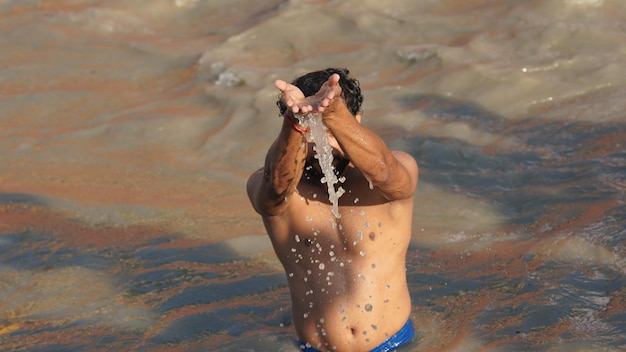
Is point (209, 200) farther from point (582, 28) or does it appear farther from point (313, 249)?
point (582, 28)

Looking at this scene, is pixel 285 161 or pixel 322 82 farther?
pixel 322 82

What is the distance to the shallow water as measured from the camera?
4344 millimetres

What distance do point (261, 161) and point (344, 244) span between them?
9.80ft

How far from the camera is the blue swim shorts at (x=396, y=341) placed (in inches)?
139

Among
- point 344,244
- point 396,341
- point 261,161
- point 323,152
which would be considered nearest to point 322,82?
point 323,152

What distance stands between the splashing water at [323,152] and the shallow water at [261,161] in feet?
2.87

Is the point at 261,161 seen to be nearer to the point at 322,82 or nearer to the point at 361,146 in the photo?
the point at 322,82

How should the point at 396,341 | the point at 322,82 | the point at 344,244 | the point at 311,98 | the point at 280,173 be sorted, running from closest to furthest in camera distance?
the point at 311,98, the point at 280,173, the point at 322,82, the point at 344,244, the point at 396,341

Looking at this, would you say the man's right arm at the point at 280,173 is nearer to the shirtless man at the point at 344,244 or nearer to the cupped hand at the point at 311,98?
the shirtless man at the point at 344,244

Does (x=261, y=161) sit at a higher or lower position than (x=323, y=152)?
lower

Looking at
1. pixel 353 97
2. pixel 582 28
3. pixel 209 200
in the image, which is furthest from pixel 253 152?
pixel 353 97

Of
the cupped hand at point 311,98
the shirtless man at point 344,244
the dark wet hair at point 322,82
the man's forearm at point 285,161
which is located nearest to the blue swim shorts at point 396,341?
the shirtless man at point 344,244

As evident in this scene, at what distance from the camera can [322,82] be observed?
10.4 feet

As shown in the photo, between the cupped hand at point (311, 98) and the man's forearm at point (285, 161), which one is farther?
the man's forearm at point (285, 161)
